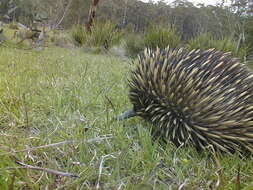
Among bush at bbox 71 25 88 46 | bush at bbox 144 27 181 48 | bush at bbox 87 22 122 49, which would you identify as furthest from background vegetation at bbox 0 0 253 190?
bush at bbox 71 25 88 46

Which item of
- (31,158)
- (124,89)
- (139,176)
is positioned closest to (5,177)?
(31,158)

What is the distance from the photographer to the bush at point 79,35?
6746 millimetres

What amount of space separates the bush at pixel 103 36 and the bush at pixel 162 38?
4.99 feet

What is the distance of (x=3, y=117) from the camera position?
1.18 meters

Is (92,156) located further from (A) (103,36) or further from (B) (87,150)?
(A) (103,36)

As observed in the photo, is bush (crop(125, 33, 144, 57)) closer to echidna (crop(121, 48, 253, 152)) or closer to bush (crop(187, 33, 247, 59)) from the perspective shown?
bush (crop(187, 33, 247, 59))

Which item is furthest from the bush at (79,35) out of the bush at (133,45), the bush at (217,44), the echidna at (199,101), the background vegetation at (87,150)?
the echidna at (199,101)

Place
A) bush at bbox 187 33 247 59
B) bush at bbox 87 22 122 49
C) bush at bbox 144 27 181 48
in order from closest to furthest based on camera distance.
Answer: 1. bush at bbox 187 33 247 59
2. bush at bbox 144 27 181 48
3. bush at bbox 87 22 122 49

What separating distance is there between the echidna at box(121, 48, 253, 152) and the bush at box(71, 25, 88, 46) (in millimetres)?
5731

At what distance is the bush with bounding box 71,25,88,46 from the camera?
675cm

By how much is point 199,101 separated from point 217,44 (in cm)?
372

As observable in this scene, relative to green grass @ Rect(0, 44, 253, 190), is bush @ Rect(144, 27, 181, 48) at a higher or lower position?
higher

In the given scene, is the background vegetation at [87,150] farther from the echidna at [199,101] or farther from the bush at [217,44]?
the bush at [217,44]

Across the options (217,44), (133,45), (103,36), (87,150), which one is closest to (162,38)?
(133,45)
